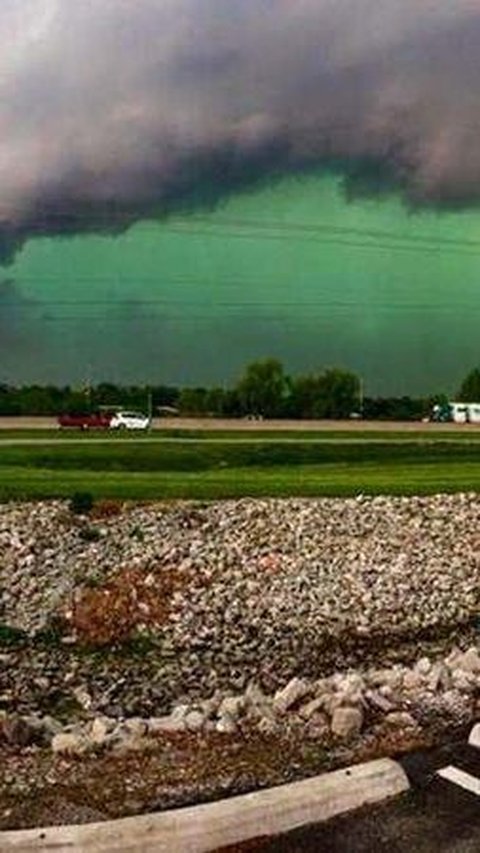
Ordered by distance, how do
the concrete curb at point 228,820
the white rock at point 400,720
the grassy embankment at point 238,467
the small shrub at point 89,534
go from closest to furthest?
the concrete curb at point 228,820, the white rock at point 400,720, the small shrub at point 89,534, the grassy embankment at point 238,467

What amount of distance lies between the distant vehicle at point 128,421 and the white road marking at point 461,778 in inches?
2581

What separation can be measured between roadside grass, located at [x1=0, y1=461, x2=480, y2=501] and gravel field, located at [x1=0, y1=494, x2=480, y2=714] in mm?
2283

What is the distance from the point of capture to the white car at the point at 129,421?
7488 centimetres

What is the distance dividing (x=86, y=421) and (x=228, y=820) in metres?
69.5

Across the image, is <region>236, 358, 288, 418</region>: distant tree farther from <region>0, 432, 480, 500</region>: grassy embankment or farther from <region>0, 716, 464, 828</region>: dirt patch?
<region>0, 716, 464, 828</region>: dirt patch

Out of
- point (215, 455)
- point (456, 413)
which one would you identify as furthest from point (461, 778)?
point (456, 413)

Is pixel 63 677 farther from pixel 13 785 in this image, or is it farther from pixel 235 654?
pixel 13 785

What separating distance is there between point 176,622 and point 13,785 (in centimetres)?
1238

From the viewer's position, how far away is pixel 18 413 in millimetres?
83375

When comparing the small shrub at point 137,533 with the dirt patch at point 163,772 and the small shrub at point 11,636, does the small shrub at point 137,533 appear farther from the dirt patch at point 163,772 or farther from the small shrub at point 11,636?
the dirt patch at point 163,772

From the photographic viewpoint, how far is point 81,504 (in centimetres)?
3066

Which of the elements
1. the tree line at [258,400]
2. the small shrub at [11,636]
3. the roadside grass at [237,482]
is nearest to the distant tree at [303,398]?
the tree line at [258,400]

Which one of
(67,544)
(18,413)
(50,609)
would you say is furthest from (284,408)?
(50,609)

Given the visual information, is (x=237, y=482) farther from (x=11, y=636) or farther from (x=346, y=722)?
(x=346, y=722)
